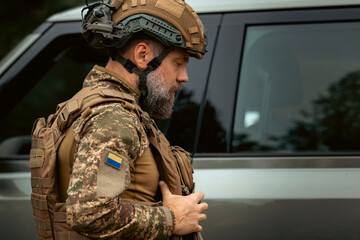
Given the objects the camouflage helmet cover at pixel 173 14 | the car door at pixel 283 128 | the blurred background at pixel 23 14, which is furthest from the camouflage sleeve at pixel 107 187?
the blurred background at pixel 23 14

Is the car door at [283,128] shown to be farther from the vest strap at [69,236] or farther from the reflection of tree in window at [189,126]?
the vest strap at [69,236]

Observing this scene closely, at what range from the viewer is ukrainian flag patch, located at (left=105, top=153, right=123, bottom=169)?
156cm

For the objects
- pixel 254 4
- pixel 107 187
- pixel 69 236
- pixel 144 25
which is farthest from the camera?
pixel 254 4

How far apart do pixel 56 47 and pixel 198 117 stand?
3.11 ft

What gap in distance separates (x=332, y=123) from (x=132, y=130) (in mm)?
1241

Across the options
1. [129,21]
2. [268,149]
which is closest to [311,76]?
[268,149]

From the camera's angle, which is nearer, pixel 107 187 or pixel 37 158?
pixel 107 187

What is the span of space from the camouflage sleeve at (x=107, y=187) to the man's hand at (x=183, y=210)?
7 centimetres

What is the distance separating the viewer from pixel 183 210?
1762mm

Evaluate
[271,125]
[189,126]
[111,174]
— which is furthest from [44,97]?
[111,174]

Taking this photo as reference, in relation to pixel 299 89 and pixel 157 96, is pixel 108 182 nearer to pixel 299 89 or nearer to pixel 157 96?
pixel 157 96

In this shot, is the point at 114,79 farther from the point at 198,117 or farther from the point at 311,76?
the point at 311,76

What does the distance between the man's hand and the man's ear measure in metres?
0.43

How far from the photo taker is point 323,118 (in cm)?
256
